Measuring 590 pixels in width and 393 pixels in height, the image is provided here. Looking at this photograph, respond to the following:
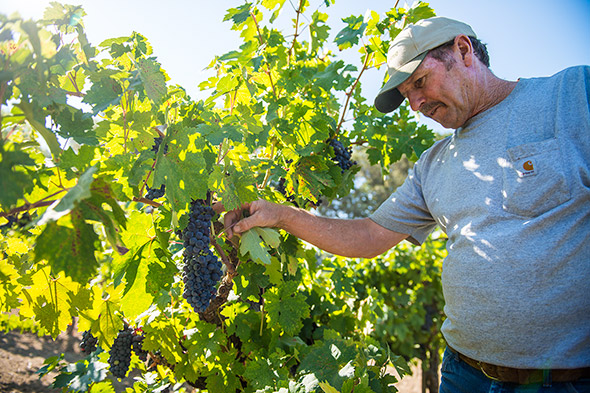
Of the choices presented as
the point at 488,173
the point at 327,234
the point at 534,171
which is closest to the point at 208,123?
the point at 327,234

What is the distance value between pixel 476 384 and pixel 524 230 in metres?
0.67

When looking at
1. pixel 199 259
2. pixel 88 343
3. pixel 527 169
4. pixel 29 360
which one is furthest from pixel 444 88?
pixel 29 360

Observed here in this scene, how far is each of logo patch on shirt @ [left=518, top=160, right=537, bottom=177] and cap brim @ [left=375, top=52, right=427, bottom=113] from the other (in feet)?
2.10

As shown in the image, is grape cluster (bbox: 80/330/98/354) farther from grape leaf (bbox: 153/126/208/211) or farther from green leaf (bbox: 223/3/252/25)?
green leaf (bbox: 223/3/252/25)

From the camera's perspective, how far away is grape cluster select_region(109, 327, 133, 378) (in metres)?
2.59

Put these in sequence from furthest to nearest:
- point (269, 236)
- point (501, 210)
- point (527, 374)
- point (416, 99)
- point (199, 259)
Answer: point (416, 99) < point (269, 236) < point (199, 259) < point (501, 210) < point (527, 374)

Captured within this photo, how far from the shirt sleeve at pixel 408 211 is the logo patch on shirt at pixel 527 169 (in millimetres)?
597

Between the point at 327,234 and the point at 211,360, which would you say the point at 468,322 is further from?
the point at 211,360

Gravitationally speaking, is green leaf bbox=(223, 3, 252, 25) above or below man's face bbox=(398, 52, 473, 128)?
above

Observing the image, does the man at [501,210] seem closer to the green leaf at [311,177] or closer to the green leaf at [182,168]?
the green leaf at [311,177]

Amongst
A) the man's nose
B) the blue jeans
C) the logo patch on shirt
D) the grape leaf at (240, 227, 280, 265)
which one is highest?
the man's nose

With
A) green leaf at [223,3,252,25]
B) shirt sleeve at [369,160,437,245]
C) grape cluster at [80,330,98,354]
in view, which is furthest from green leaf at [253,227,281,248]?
grape cluster at [80,330,98,354]

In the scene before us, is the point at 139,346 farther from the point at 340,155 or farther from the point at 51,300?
the point at 340,155

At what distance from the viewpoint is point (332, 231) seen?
2.25 metres
